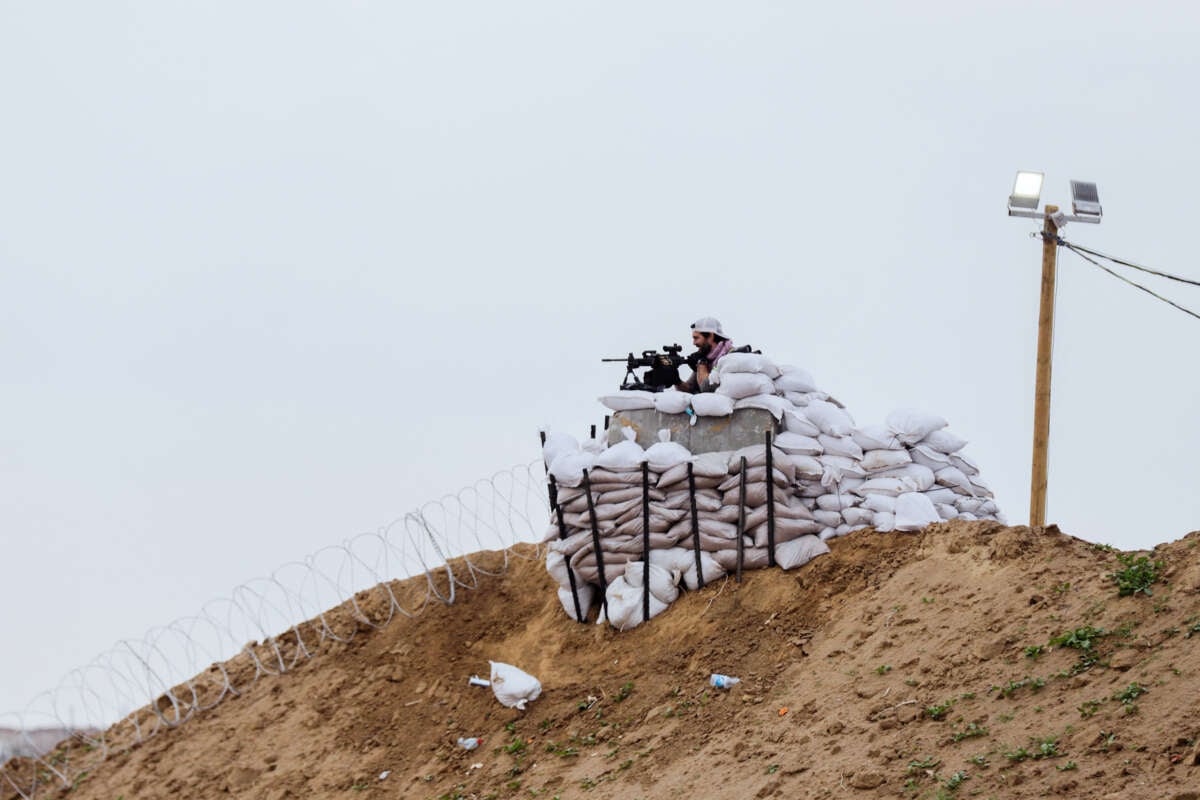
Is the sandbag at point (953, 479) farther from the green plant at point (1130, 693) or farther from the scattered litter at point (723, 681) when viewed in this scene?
the green plant at point (1130, 693)

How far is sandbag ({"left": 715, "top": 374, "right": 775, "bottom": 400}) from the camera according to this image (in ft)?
42.4

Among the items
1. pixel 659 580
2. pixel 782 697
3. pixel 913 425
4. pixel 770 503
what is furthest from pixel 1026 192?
pixel 782 697

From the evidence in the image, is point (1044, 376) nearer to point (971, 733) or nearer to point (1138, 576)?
point (1138, 576)

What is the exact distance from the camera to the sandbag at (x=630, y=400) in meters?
13.5

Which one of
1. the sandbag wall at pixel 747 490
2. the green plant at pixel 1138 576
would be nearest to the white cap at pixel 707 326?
the sandbag wall at pixel 747 490

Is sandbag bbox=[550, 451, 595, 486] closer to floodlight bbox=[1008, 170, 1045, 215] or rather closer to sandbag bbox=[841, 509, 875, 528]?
sandbag bbox=[841, 509, 875, 528]

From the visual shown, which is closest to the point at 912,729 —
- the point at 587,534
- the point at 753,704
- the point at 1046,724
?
the point at 1046,724

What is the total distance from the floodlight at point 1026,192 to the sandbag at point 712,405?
3124 millimetres

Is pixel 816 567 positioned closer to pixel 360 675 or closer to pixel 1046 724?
pixel 1046 724

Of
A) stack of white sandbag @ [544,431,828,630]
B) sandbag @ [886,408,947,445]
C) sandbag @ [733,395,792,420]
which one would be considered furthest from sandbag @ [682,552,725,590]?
sandbag @ [886,408,947,445]

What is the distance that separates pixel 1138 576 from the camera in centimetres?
988

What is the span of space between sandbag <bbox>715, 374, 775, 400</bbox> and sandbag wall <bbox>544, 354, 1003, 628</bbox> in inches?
0.5

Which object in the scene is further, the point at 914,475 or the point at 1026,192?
the point at 914,475

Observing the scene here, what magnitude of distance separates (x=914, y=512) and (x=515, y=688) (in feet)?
12.9
